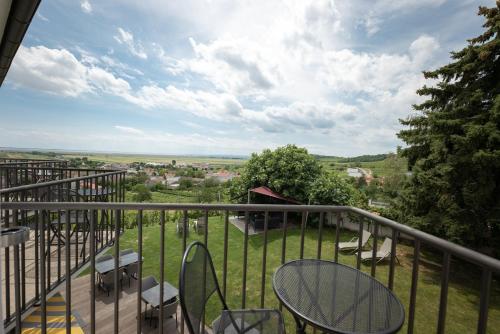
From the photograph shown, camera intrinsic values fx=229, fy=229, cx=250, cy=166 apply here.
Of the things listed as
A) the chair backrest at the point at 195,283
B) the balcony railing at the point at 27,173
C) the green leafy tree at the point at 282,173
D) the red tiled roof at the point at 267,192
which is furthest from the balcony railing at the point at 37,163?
the green leafy tree at the point at 282,173

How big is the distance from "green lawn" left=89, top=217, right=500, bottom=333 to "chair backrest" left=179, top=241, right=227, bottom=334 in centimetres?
386

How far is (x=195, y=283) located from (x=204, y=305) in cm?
27

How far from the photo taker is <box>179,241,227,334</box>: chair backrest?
1.00 metres

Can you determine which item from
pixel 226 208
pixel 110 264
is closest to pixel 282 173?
pixel 110 264

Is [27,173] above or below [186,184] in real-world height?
above

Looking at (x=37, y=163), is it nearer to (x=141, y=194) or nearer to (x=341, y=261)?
(x=341, y=261)

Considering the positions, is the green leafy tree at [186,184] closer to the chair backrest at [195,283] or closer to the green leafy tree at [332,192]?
the green leafy tree at [332,192]

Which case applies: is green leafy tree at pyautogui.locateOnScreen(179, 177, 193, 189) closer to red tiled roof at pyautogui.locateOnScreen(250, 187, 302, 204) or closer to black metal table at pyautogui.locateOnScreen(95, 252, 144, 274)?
red tiled roof at pyautogui.locateOnScreen(250, 187, 302, 204)

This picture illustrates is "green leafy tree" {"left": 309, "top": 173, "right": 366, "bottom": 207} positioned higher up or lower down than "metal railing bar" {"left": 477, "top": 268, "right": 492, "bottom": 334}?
lower down

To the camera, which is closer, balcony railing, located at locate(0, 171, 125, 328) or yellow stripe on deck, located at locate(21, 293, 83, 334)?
balcony railing, located at locate(0, 171, 125, 328)

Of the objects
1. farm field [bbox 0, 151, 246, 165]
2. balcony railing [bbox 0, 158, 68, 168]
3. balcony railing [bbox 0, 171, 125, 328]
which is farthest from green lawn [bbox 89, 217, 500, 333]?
farm field [bbox 0, 151, 246, 165]

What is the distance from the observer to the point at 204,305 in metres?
1.37

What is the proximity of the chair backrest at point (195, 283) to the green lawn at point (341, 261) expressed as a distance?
386 centimetres

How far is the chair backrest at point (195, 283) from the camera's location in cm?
100
